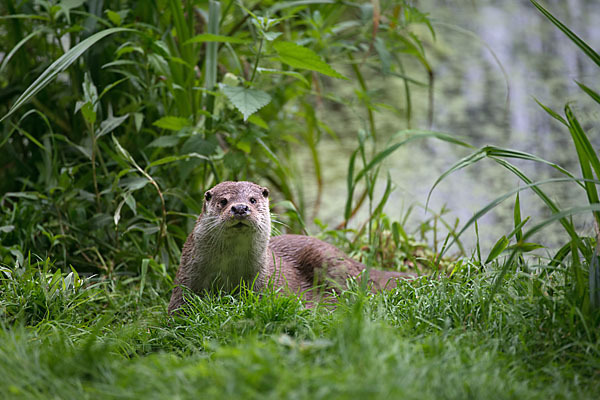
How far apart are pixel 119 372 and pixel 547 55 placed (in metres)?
6.44

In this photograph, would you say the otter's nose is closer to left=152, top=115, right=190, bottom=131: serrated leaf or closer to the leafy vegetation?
the leafy vegetation

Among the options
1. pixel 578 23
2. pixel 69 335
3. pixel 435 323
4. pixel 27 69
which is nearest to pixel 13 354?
pixel 69 335

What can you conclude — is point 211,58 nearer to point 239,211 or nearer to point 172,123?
point 172,123

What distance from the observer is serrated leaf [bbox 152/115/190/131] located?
312 cm

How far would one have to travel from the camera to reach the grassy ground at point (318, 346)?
161 centimetres

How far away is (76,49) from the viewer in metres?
2.73

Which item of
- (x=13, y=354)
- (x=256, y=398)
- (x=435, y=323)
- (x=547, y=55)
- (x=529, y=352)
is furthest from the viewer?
(x=547, y=55)

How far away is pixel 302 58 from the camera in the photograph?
290 cm

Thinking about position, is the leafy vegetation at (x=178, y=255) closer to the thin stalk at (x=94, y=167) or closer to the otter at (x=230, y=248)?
the thin stalk at (x=94, y=167)

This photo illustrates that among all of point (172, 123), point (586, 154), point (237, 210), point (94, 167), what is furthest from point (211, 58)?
point (586, 154)

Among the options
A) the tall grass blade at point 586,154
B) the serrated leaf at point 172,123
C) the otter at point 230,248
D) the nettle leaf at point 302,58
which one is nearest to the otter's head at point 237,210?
the otter at point 230,248

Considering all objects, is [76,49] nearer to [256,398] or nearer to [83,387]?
[83,387]

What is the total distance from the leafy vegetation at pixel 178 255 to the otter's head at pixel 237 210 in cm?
29

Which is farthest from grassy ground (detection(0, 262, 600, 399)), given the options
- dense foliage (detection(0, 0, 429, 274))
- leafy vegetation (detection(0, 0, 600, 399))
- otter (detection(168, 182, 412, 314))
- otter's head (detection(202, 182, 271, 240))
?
dense foliage (detection(0, 0, 429, 274))
